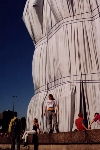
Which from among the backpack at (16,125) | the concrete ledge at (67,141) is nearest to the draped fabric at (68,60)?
the concrete ledge at (67,141)

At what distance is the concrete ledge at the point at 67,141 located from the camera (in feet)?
29.9

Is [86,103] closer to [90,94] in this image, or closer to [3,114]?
[90,94]

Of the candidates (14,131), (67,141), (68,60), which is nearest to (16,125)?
(14,131)

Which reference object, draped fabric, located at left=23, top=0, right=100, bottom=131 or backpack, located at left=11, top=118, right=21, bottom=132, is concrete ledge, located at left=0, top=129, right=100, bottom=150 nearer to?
backpack, located at left=11, top=118, right=21, bottom=132

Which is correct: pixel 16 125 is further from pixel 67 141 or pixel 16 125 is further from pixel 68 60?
pixel 68 60

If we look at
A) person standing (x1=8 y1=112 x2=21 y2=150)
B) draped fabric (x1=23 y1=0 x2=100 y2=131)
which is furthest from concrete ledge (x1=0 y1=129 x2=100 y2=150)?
draped fabric (x1=23 y1=0 x2=100 y2=131)

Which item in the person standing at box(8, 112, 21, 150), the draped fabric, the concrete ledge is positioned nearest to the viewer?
the concrete ledge

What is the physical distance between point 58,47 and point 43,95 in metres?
3.55

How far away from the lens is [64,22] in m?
18.2

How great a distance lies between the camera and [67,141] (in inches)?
400

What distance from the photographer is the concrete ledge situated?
9.11 meters

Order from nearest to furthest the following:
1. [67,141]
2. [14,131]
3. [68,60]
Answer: [67,141] → [14,131] → [68,60]

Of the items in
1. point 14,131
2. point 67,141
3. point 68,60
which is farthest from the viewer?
point 68,60

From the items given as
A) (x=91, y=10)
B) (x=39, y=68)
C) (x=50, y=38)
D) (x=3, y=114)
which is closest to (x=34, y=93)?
(x=39, y=68)
